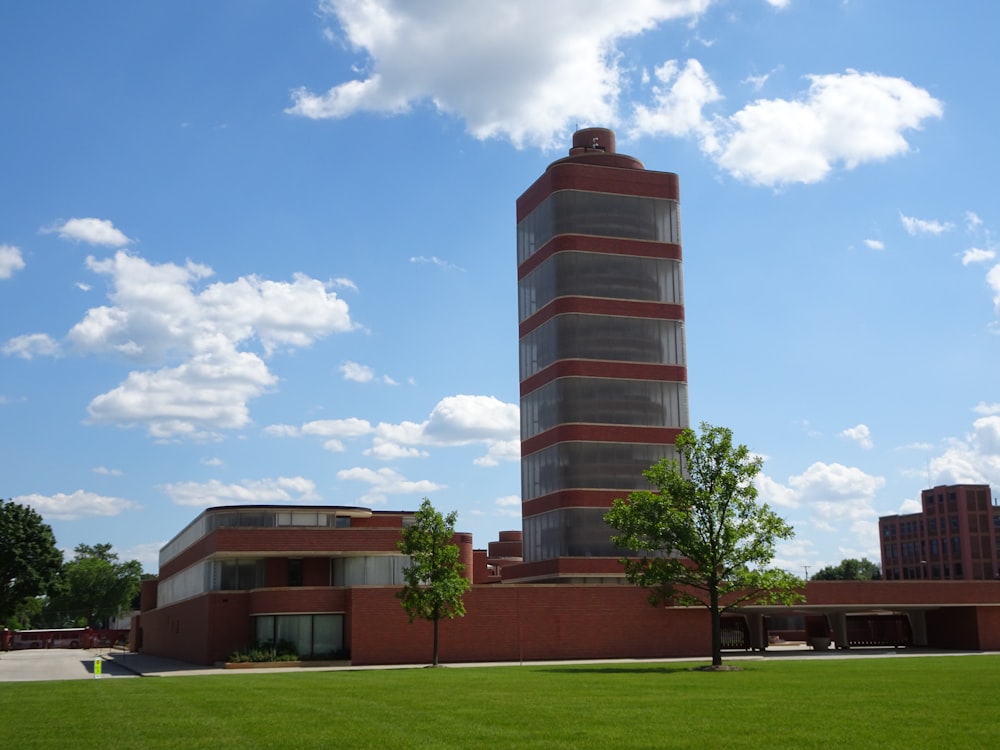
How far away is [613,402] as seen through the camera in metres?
85.1

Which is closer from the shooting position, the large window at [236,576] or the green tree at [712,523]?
the green tree at [712,523]

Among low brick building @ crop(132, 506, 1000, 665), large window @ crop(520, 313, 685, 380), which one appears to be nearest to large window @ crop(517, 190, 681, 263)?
large window @ crop(520, 313, 685, 380)

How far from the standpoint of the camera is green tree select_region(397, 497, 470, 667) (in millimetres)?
59438

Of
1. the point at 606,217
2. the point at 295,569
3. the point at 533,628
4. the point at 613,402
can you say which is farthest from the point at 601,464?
the point at 295,569

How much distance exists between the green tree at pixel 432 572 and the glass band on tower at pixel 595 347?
20.8 m

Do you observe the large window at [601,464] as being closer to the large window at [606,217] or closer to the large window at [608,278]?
the large window at [608,278]

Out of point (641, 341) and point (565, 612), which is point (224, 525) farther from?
point (641, 341)

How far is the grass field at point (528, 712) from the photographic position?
20.5 metres

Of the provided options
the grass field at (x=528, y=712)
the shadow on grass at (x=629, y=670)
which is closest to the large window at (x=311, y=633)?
the shadow on grass at (x=629, y=670)

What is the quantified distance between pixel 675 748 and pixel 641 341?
69096 mm

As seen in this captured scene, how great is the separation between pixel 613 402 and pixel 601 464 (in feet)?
16.4

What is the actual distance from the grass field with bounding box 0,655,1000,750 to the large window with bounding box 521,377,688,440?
1665 inches

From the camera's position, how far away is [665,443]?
85.1 metres

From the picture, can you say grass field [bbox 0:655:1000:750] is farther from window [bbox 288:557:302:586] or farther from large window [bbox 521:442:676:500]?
large window [bbox 521:442:676:500]
